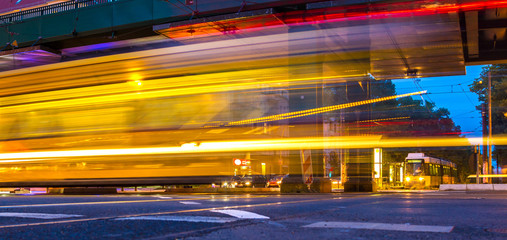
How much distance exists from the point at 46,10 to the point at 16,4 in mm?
2633

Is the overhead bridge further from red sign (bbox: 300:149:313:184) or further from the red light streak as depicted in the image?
red sign (bbox: 300:149:313:184)

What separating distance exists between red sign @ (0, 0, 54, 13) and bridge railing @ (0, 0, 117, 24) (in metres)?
0.39

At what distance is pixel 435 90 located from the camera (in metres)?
21.4

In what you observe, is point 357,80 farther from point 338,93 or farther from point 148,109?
point 148,109

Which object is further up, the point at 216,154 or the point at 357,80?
the point at 357,80

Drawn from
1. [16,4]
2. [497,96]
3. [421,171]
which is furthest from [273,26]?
[497,96]

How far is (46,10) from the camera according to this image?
47.6 feet

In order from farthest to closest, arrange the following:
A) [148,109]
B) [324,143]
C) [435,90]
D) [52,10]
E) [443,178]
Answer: [443,178] → [435,90] → [52,10] → [324,143] → [148,109]

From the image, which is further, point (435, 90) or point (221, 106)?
point (435, 90)

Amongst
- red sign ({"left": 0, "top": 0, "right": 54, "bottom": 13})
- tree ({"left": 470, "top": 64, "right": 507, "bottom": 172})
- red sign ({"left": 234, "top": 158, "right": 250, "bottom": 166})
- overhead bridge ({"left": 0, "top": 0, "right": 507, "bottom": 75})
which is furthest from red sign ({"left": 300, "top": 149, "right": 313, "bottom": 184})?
tree ({"left": 470, "top": 64, "right": 507, "bottom": 172})

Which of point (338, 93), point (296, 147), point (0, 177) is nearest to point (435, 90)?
point (338, 93)

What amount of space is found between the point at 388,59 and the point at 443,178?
26282mm

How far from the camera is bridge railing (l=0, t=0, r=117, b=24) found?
13.7 m

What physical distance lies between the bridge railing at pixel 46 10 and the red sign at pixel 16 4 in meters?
0.39
